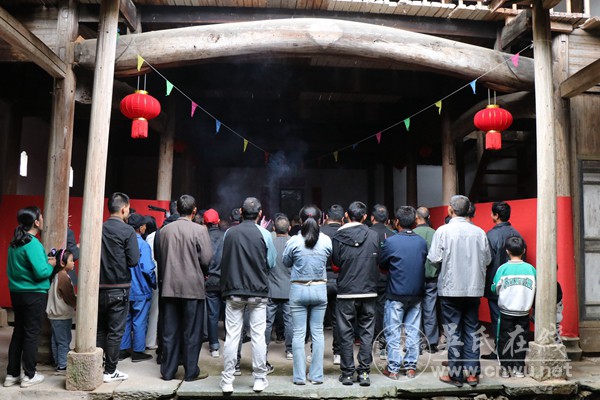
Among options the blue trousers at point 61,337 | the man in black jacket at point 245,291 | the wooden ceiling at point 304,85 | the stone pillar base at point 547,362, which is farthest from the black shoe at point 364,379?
the wooden ceiling at point 304,85

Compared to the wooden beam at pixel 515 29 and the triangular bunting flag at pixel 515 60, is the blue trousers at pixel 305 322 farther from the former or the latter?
the wooden beam at pixel 515 29

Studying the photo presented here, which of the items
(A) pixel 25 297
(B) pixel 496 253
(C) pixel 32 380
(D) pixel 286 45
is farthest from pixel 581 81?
(C) pixel 32 380

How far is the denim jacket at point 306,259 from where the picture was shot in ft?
15.9

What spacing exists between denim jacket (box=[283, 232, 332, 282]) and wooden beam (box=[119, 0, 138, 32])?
4.17 meters

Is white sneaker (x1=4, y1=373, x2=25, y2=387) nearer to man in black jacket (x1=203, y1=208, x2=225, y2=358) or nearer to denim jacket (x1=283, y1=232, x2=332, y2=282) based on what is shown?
man in black jacket (x1=203, y1=208, x2=225, y2=358)

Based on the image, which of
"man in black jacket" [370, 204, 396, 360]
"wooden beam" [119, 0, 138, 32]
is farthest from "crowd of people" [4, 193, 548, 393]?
"wooden beam" [119, 0, 138, 32]

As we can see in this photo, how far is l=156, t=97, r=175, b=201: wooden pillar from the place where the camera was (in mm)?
8914

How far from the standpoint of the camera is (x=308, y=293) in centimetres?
481

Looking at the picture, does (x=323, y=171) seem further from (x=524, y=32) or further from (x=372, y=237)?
(x=372, y=237)

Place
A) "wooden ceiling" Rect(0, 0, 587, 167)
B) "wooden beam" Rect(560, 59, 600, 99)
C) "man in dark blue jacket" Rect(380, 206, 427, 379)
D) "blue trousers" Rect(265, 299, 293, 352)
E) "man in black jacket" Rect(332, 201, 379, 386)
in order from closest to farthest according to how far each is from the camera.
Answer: "man in black jacket" Rect(332, 201, 379, 386) < "man in dark blue jacket" Rect(380, 206, 427, 379) < "wooden beam" Rect(560, 59, 600, 99) < "blue trousers" Rect(265, 299, 293, 352) < "wooden ceiling" Rect(0, 0, 587, 167)

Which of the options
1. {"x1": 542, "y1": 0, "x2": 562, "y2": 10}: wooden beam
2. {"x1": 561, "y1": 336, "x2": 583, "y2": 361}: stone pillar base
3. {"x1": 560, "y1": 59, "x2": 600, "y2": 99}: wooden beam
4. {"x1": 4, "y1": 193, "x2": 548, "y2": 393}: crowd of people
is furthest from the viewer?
{"x1": 561, "y1": 336, "x2": 583, "y2": 361}: stone pillar base

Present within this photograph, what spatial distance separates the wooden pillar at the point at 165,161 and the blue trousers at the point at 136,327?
3332 mm

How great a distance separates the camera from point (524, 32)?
658cm

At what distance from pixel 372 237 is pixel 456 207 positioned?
1049 millimetres
